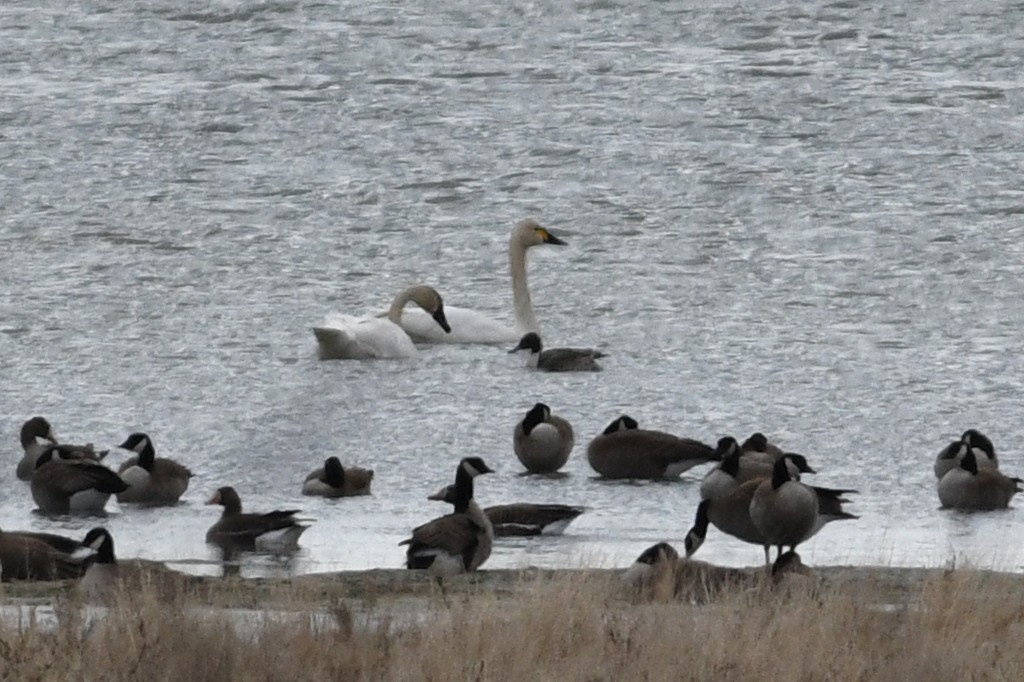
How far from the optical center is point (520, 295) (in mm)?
18547

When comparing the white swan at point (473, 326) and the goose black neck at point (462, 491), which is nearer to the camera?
the goose black neck at point (462, 491)

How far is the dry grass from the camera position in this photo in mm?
6949

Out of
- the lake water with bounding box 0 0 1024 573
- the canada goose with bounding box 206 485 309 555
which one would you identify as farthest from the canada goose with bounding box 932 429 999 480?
the canada goose with bounding box 206 485 309 555

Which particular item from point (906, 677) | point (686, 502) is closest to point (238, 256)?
point (686, 502)

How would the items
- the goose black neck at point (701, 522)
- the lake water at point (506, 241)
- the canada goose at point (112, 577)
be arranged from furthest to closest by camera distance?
the lake water at point (506, 241)
the goose black neck at point (701, 522)
the canada goose at point (112, 577)

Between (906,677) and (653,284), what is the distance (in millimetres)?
12609

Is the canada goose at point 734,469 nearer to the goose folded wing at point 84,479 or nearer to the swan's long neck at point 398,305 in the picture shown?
the goose folded wing at point 84,479

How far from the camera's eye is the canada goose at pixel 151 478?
1145cm

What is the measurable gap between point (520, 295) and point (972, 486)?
7969 mm

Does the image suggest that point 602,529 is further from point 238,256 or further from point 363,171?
point 363,171

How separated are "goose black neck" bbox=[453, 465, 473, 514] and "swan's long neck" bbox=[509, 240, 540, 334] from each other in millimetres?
7790

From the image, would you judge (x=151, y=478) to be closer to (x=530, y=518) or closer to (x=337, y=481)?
(x=337, y=481)

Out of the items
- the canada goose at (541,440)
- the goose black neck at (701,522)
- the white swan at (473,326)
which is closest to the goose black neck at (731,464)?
the goose black neck at (701,522)

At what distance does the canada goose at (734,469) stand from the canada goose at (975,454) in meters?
0.72
